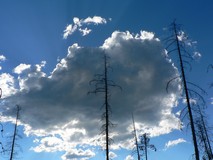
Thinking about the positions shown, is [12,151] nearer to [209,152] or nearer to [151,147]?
[151,147]

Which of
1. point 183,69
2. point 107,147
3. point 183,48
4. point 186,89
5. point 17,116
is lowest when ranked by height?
point 107,147

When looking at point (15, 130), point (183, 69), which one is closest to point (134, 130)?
point (15, 130)

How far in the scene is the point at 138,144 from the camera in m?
45.4

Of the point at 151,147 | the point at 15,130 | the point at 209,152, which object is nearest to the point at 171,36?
the point at 209,152

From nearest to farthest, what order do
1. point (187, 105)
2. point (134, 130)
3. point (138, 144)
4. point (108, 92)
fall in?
point (187, 105)
point (108, 92)
point (134, 130)
point (138, 144)

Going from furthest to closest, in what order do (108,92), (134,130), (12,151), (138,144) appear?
(138,144) < (134,130) < (12,151) < (108,92)

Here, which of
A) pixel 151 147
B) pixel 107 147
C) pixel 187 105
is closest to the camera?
pixel 187 105

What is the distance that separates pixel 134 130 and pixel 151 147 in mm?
8016

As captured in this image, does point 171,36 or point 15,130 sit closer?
point 171,36

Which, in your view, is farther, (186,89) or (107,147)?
(107,147)

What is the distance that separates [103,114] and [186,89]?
28.3ft

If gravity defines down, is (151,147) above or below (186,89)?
above

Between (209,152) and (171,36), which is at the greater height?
(171,36)

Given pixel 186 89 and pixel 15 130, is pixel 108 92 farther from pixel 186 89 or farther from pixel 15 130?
pixel 15 130
